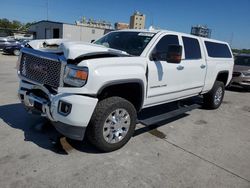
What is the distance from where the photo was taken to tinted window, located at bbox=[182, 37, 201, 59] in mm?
5117

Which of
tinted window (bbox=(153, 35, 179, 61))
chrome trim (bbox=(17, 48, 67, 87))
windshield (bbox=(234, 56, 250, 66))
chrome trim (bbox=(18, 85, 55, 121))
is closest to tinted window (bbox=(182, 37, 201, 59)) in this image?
tinted window (bbox=(153, 35, 179, 61))

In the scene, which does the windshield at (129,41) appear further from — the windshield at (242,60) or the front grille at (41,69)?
the windshield at (242,60)

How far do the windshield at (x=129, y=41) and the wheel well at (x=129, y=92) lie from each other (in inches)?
24.1

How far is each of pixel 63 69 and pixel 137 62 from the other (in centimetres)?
119

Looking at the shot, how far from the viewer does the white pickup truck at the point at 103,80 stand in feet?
10.3

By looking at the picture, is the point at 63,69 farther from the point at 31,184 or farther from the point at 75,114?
the point at 31,184

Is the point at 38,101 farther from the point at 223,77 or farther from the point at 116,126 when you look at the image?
the point at 223,77

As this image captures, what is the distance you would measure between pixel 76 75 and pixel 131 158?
1.50 metres

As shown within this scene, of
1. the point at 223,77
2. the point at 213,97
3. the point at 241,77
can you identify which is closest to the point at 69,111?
the point at 213,97

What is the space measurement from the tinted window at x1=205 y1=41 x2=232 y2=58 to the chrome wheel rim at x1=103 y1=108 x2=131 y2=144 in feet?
11.1

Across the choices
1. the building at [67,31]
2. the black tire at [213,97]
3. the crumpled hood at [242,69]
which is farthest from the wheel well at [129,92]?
the building at [67,31]

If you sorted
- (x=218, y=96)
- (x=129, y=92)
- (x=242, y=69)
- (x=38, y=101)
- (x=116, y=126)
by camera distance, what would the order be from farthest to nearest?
(x=242, y=69) < (x=218, y=96) < (x=129, y=92) < (x=116, y=126) < (x=38, y=101)

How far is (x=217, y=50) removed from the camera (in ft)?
21.4

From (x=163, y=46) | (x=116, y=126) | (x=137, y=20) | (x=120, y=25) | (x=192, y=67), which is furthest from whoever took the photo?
(x=137, y=20)
